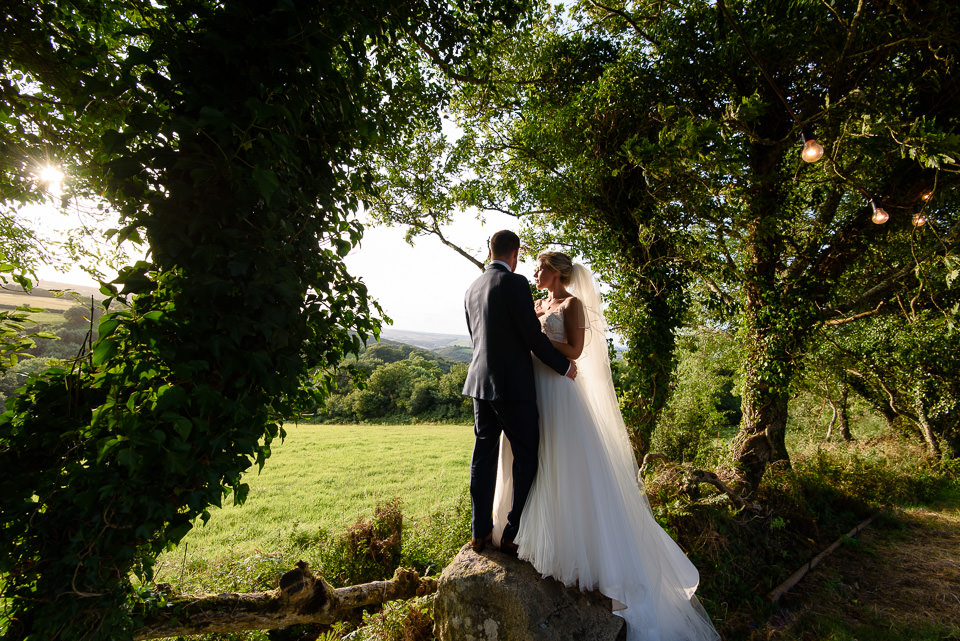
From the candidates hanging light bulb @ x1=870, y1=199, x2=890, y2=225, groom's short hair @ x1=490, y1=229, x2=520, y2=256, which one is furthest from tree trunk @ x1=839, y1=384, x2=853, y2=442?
groom's short hair @ x1=490, y1=229, x2=520, y2=256

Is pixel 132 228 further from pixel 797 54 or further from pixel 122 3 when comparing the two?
pixel 797 54

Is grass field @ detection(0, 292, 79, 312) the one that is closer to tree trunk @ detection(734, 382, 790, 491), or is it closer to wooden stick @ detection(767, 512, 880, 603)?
wooden stick @ detection(767, 512, 880, 603)

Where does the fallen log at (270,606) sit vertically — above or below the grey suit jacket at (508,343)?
below

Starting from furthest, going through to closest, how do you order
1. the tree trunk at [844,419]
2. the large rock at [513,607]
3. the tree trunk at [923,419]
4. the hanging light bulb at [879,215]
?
the tree trunk at [844,419] < the tree trunk at [923,419] < the hanging light bulb at [879,215] < the large rock at [513,607]

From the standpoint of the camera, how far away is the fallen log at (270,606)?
3.08 metres

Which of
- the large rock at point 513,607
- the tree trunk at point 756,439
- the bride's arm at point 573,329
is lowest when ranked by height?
the large rock at point 513,607

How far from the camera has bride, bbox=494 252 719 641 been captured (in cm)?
299

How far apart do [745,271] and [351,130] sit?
287 inches

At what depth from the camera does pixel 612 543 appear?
305 centimetres

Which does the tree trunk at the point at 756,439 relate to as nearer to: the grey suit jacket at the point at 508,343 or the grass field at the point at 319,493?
the grass field at the point at 319,493

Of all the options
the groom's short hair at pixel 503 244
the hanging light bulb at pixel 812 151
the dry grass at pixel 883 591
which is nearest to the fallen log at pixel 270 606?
the groom's short hair at pixel 503 244

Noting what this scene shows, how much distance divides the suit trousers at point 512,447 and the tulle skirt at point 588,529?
9 centimetres

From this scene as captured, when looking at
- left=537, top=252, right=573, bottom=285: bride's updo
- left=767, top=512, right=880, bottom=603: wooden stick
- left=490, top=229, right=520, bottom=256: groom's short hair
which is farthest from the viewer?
left=767, top=512, right=880, bottom=603: wooden stick

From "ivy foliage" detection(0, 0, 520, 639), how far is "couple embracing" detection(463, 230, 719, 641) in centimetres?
138
